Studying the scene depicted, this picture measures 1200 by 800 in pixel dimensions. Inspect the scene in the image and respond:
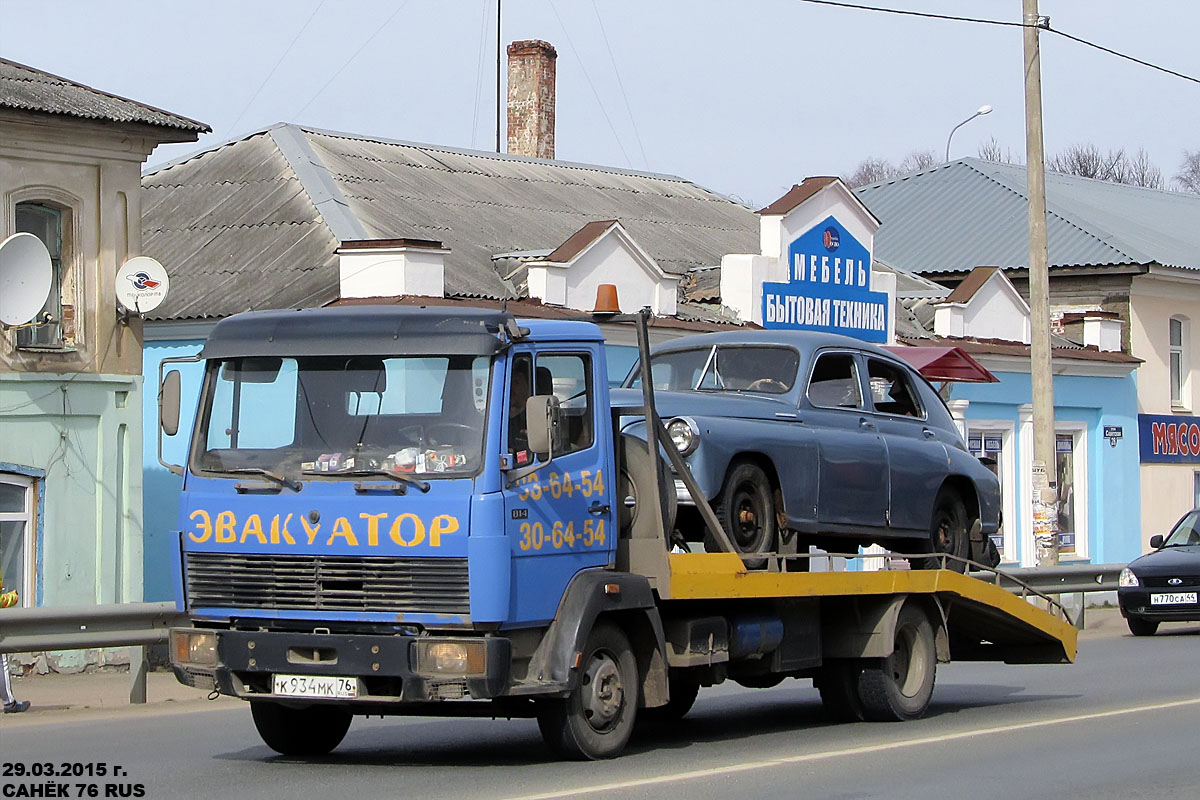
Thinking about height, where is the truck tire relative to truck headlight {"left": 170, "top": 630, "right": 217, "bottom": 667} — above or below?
above

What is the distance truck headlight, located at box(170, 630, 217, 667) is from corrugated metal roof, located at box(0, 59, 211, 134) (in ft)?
29.3

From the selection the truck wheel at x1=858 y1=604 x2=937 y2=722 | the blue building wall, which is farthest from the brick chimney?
the truck wheel at x1=858 y1=604 x2=937 y2=722

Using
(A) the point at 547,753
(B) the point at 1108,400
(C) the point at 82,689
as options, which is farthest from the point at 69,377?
(B) the point at 1108,400

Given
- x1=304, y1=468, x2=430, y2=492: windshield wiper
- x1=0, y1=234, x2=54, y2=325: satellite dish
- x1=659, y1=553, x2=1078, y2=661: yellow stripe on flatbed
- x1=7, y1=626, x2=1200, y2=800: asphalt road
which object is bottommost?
x1=7, y1=626, x2=1200, y2=800: asphalt road

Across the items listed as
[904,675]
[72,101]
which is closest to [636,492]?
[904,675]

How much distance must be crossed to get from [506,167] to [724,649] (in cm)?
1853

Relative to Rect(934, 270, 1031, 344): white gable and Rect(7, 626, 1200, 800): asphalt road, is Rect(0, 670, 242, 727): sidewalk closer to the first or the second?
Rect(7, 626, 1200, 800): asphalt road

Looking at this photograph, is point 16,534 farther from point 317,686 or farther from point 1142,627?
point 1142,627

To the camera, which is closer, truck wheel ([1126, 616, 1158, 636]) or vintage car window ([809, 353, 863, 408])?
vintage car window ([809, 353, 863, 408])

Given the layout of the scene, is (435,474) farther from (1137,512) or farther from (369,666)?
(1137,512)

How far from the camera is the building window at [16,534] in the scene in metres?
17.4

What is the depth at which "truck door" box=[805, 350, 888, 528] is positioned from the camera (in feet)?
38.4

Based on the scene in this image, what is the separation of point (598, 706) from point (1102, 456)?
22782 millimetres

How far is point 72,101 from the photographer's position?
702 inches
